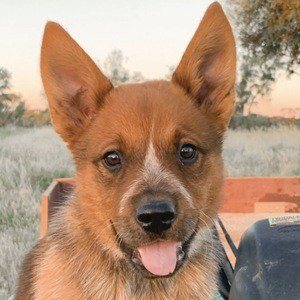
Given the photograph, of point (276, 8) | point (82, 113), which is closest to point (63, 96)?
point (82, 113)

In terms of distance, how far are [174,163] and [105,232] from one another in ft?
1.73

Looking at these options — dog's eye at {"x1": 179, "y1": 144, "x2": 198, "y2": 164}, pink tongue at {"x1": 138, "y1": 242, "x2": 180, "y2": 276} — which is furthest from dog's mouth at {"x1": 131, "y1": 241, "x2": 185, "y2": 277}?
dog's eye at {"x1": 179, "y1": 144, "x2": 198, "y2": 164}

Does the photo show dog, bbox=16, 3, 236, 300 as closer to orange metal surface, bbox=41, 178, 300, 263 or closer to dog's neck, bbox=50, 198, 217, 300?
dog's neck, bbox=50, 198, 217, 300

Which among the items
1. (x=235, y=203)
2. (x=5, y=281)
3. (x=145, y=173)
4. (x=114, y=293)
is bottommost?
(x=5, y=281)

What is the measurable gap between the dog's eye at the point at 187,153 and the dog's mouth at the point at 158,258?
455 millimetres

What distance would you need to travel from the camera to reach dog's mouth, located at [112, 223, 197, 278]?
2.81 metres

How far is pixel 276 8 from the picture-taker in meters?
18.6

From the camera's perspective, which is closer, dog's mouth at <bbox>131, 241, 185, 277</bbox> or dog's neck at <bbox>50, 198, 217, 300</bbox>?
dog's mouth at <bbox>131, 241, 185, 277</bbox>

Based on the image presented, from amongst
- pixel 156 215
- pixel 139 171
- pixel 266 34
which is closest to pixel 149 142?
pixel 139 171

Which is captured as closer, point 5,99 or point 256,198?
point 256,198

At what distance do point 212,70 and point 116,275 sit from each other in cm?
135

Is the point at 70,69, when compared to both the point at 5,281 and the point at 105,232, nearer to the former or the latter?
the point at 105,232

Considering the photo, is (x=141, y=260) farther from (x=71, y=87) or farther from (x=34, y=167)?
(x=34, y=167)

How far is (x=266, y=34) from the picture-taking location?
19.0m
